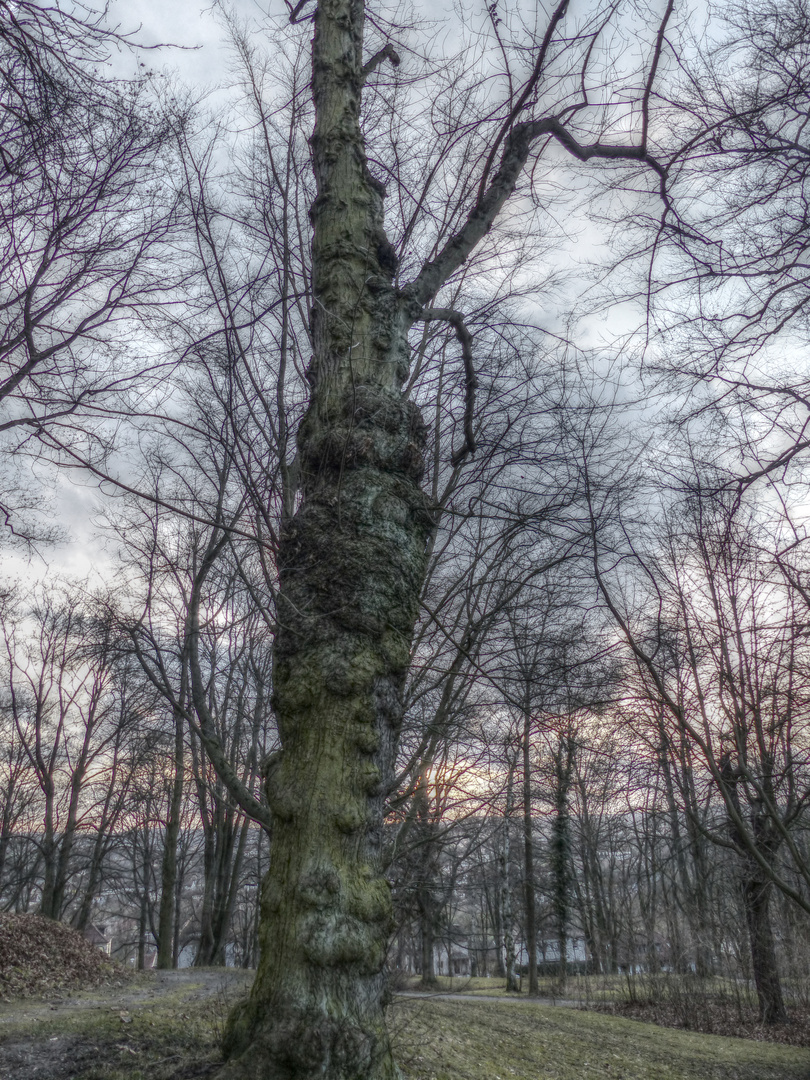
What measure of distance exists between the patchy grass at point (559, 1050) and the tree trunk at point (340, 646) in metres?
2.20

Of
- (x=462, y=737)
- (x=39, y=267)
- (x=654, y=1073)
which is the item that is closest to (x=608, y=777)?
(x=654, y=1073)

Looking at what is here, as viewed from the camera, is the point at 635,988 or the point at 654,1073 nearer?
the point at 654,1073

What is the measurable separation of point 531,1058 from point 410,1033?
162 cm

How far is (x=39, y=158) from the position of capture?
3703mm

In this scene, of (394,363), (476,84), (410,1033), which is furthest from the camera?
(410,1033)

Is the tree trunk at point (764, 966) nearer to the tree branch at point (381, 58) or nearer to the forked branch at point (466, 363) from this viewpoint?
the forked branch at point (466, 363)

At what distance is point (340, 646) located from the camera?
2582 millimetres

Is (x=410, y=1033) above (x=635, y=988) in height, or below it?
above

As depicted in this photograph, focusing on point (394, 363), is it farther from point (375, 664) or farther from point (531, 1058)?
point (531, 1058)

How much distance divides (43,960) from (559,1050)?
792 cm

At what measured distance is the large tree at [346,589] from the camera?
6.93 feet

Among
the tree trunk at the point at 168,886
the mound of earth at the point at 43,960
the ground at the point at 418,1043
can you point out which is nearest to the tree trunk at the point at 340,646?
the ground at the point at 418,1043

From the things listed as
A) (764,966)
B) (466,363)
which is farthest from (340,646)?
(764,966)

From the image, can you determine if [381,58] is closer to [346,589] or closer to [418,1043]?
[346,589]
